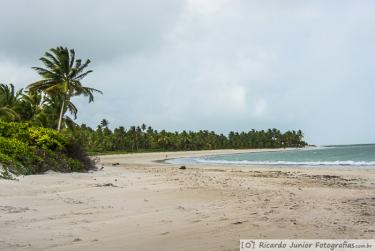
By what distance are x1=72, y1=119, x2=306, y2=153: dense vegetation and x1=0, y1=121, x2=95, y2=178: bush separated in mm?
53150

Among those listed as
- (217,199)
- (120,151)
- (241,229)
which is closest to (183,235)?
(241,229)

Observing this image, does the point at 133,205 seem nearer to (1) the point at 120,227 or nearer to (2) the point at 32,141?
(1) the point at 120,227

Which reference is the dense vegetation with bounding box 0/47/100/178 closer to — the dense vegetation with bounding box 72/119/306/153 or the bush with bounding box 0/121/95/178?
the bush with bounding box 0/121/95/178

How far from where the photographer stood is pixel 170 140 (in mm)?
131125

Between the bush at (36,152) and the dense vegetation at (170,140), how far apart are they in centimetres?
5315

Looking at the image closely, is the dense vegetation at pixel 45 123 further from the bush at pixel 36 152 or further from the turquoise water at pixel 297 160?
the turquoise water at pixel 297 160

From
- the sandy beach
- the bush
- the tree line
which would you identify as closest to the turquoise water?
the tree line

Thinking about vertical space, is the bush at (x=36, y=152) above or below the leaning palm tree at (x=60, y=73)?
below

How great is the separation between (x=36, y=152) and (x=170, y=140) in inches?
4430

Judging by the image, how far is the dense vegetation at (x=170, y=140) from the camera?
4193 inches

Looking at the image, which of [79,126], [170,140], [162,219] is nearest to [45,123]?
[79,126]

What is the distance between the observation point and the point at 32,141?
20562 millimetres

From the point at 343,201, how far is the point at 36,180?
10.4 m

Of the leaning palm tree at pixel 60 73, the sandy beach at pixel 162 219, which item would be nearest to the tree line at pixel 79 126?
the leaning palm tree at pixel 60 73
